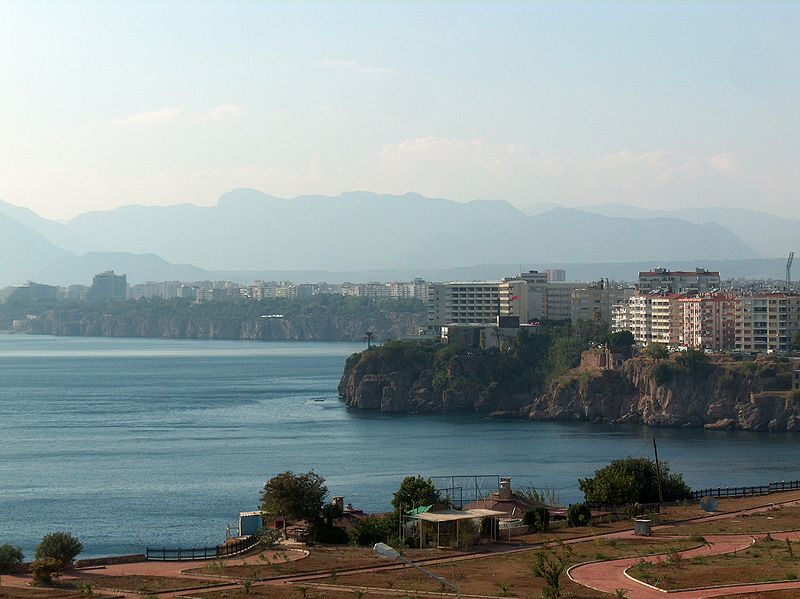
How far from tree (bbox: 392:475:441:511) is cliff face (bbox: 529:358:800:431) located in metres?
37.8

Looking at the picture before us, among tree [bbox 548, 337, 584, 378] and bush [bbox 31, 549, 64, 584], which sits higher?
tree [bbox 548, 337, 584, 378]

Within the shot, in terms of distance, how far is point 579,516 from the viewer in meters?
28.8

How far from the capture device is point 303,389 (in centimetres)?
8425

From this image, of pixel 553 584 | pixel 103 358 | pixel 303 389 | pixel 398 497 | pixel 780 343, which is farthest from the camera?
pixel 103 358

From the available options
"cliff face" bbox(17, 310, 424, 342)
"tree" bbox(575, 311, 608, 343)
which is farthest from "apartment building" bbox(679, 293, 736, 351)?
"cliff face" bbox(17, 310, 424, 342)

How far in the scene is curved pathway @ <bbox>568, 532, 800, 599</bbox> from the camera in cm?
2059

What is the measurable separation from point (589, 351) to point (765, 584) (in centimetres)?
5705

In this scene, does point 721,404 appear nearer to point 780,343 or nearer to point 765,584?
point 780,343

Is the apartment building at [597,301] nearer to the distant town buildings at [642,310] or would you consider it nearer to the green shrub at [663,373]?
the distant town buildings at [642,310]

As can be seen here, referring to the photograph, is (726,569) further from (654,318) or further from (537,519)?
(654,318)

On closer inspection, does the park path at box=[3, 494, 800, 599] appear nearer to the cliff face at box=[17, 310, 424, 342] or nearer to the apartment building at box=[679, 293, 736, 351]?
the apartment building at box=[679, 293, 736, 351]

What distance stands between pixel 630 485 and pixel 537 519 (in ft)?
15.0

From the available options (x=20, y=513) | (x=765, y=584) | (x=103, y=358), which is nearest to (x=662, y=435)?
(x=20, y=513)

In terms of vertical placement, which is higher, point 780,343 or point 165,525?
point 780,343
